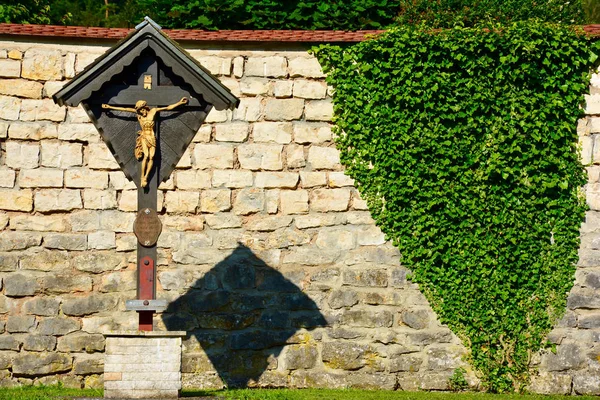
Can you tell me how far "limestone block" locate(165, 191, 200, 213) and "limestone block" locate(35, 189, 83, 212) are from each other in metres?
0.85

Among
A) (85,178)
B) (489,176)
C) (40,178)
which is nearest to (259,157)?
(85,178)

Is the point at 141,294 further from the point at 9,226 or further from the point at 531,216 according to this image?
the point at 531,216

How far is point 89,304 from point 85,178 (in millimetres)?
1212

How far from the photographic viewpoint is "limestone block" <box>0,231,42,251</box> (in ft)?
34.3

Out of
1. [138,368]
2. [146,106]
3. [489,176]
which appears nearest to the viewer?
[138,368]

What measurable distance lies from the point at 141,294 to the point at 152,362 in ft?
1.96

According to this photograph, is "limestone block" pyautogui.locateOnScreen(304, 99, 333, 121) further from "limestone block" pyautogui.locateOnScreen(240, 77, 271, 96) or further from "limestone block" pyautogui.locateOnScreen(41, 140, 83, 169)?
"limestone block" pyautogui.locateOnScreen(41, 140, 83, 169)

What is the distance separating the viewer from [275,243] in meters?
10.6

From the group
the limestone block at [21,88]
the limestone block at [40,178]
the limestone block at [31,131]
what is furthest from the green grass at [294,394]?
the limestone block at [21,88]

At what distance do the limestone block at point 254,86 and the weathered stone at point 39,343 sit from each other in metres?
3.02

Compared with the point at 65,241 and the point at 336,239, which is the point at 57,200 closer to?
→ the point at 65,241

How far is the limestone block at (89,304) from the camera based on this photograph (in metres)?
10.4

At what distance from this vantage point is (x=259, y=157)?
420 inches

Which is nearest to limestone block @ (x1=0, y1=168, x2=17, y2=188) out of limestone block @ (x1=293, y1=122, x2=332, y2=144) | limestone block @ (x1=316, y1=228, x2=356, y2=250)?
limestone block @ (x1=293, y1=122, x2=332, y2=144)
